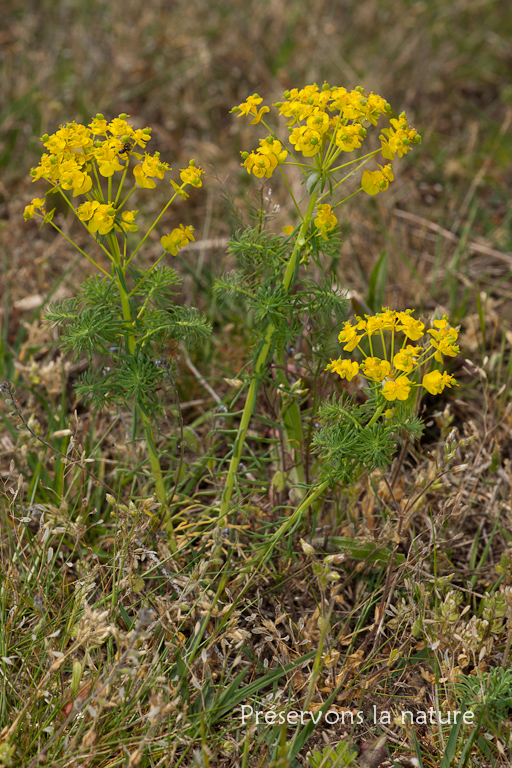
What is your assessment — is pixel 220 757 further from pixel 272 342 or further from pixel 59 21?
→ pixel 59 21

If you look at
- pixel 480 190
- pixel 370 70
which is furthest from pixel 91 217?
pixel 370 70

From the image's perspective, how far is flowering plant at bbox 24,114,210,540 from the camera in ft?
4.56

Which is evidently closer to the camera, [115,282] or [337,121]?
[337,121]

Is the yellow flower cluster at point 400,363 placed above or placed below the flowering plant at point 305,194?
below

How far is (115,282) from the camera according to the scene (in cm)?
155

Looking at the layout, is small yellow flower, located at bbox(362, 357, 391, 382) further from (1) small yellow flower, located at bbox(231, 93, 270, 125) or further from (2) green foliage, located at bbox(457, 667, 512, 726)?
(2) green foliage, located at bbox(457, 667, 512, 726)

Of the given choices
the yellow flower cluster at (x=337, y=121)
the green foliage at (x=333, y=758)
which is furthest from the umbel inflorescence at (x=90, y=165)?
the green foliage at (x=333, y=758)

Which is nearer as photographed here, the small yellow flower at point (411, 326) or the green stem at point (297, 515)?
the small yellow flower at point (411, 326)

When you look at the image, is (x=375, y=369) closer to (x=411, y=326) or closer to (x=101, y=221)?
(x=411, y=326)

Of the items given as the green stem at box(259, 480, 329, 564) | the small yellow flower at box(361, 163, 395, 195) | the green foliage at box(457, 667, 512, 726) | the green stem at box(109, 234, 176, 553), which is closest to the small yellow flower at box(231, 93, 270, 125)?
the small yellow flower at box(361, 163, 395, 195)

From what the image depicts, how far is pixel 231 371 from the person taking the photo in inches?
93.4

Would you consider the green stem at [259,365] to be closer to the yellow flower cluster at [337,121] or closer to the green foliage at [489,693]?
the yellow flower cluster at [337,121]

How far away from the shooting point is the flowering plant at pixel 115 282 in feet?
4.56

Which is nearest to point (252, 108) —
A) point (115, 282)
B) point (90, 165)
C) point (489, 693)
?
point (90, 165)
